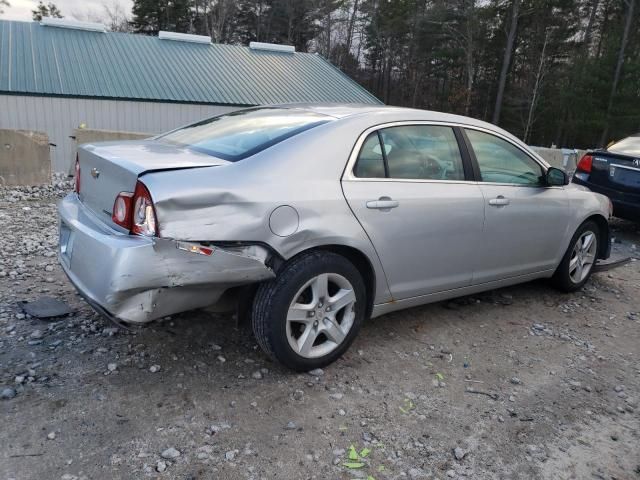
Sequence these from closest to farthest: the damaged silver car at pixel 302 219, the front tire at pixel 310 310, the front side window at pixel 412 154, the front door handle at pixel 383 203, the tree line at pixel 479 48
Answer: the damaged silver car at pixel 302 219
the front tire at pixel 310 310
the front door handle at pixel 383 203
the front side window at pixel 412 154
the tree line at pixel 479 48

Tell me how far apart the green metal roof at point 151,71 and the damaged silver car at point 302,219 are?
17005mm

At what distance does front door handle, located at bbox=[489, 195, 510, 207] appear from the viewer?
370cm

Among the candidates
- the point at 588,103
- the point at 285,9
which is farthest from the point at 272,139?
the point at 285,9

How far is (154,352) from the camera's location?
313 cm

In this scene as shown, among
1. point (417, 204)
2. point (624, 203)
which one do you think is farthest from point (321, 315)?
point (624, 203)

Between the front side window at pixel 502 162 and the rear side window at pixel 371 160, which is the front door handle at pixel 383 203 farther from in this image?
the front side window at pixel 502 162

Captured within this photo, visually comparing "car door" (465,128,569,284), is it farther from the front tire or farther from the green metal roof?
the green metal roof

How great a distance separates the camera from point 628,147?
7156mm

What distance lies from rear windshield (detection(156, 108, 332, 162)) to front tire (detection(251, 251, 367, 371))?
2.31ft

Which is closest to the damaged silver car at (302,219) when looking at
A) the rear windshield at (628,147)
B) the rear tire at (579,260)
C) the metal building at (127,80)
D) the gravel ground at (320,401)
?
the gravel ground at (320,401)

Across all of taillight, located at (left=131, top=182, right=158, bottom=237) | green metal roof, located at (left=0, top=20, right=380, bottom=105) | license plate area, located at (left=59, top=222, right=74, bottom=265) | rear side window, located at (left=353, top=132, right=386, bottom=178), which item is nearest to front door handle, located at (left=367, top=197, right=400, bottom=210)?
rear side window, located at (left=353, top=132, right=386, bottom=178)

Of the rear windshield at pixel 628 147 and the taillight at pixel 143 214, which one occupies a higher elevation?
the rear windshield at pixel 628 147

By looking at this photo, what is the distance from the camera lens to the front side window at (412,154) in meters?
3.14

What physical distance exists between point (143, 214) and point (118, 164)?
40 centimetres
